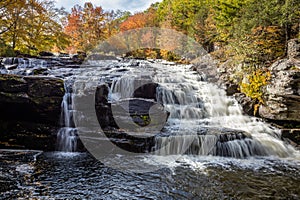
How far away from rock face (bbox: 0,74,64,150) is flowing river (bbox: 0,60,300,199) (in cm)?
40

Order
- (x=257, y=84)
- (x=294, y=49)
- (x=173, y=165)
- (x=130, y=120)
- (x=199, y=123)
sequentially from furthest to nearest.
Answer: (x=257, y=84) → (x=294, y=49) → (x=199, y=123) → (x=130, y=120) → (x=173, y=165)

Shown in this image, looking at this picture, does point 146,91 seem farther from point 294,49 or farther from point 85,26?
point 85,26

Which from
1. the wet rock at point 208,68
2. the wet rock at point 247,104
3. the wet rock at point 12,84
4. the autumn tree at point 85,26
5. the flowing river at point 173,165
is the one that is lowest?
the flowing river at point 173,165

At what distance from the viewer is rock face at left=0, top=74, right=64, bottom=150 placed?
6980 millimetres

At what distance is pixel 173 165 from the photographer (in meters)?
5.84

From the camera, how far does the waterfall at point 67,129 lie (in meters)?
6.91

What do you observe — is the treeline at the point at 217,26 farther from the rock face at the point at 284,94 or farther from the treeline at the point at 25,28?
the rock face at the point at 284,94

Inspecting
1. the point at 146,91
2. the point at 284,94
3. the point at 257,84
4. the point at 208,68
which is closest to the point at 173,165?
the point at 146,91

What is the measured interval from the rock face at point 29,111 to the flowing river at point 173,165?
404mm

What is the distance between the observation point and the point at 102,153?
676 cm

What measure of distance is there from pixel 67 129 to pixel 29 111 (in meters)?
1.42

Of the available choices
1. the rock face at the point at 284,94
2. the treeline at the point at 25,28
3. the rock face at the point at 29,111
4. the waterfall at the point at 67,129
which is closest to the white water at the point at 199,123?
the waterfall at the point at 67,129

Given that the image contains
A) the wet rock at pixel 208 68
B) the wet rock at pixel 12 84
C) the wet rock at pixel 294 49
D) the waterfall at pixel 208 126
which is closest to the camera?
the waterfall at pixel 208 126

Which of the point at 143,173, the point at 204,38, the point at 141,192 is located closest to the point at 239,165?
the point at 143,173
